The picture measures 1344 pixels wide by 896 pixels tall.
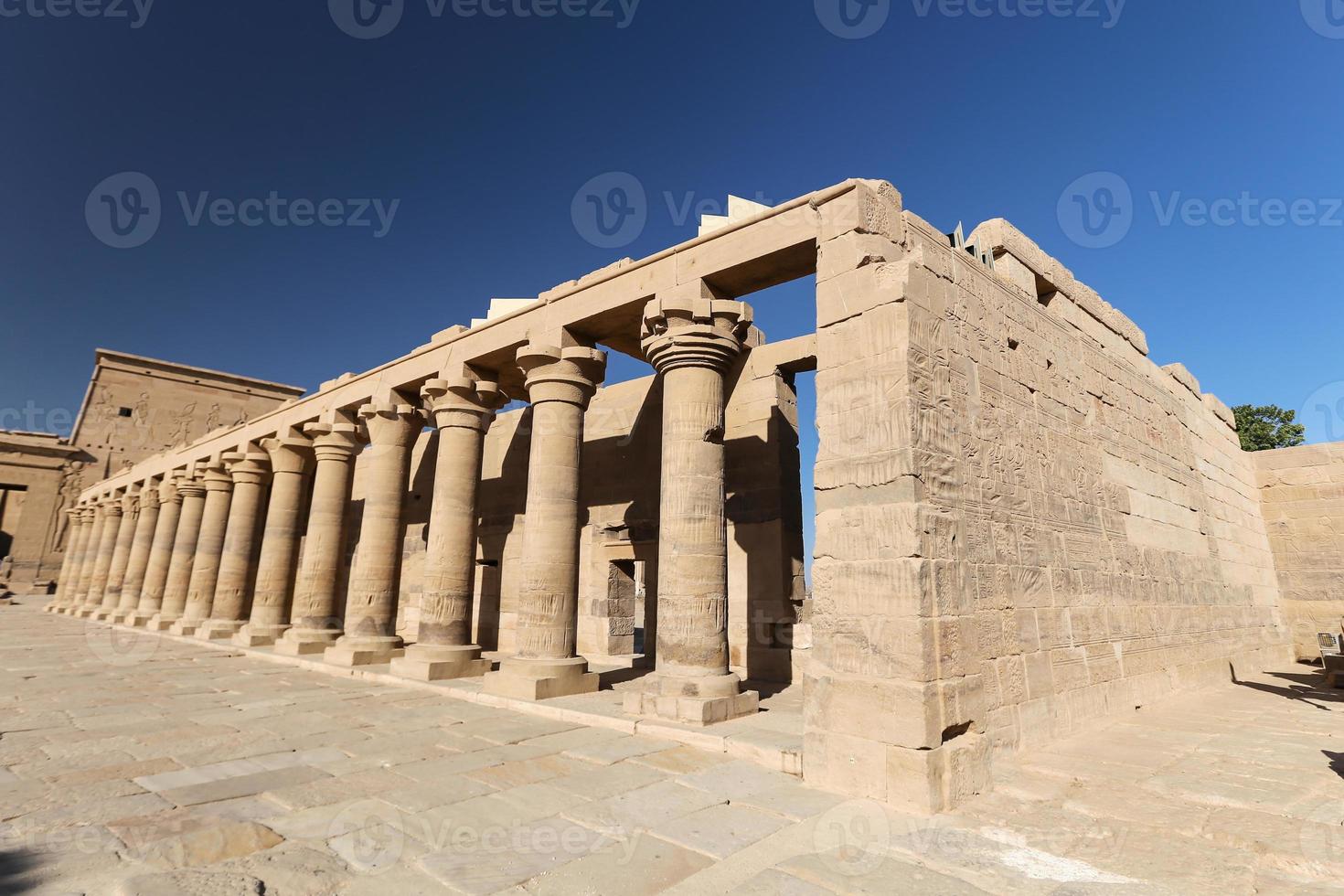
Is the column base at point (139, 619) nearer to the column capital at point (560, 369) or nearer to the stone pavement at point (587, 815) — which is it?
the stone pavement at point (587, 815)

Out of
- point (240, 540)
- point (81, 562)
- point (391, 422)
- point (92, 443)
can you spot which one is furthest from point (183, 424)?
point (391, 422)

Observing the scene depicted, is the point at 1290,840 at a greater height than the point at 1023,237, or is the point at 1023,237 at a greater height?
the point at 1023,237

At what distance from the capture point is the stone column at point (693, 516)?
22.0 feet

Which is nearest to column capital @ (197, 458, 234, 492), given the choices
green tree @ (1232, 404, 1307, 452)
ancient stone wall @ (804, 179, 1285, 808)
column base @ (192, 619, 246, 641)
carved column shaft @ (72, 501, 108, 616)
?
column base @ (192, 619, 246, 641)

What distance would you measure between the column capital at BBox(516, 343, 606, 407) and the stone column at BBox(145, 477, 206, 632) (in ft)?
43.6

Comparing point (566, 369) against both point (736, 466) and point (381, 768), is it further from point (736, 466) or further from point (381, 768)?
point (381, 768)

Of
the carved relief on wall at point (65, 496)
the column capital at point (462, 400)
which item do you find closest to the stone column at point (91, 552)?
the carved relief on wall at point (65, 496)

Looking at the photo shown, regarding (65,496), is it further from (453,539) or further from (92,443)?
(453,539)

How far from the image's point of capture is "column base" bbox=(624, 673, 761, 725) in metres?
6.36

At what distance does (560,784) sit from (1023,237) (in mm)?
7475

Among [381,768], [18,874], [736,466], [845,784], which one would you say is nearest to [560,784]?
[381,768]

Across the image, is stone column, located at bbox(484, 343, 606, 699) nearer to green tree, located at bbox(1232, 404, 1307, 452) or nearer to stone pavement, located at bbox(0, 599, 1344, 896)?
stone pavement, located at bbox(0, 599, 1344, 896)

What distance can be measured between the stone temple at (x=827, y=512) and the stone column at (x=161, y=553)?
9.98ft

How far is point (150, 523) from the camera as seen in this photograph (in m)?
20.2
